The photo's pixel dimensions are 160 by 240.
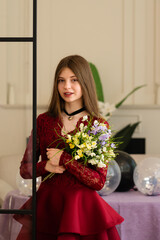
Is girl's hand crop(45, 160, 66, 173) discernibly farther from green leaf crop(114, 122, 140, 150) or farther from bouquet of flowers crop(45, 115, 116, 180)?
green leaf crop(114, 122, 140, 150)

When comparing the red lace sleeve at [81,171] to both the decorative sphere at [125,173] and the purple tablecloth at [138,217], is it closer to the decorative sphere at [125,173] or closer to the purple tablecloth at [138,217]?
the purple tablecloth at [138,217]

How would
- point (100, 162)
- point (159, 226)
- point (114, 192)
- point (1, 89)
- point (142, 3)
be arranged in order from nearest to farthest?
point (1, 89) → point (100, 162) → point (159, 226) → point (114, 192) → point (142, 3)

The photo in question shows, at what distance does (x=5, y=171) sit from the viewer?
53.8 inches

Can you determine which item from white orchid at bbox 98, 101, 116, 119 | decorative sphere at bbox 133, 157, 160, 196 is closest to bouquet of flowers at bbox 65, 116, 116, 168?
decorative sphere at bbox 133, 157, 160, 196

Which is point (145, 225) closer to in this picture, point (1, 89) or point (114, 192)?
point (114, 192)

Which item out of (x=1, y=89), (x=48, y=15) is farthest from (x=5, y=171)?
(x=48, y=15)

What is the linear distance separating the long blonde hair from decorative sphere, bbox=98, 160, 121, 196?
0.73 metres

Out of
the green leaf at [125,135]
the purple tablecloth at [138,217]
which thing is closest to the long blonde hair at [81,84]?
the purple tablecloth at [138,217]

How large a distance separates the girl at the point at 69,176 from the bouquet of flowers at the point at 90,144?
0.04 m

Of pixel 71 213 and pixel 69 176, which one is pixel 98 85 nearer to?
pixel 69 176

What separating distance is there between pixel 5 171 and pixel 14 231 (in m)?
0.21

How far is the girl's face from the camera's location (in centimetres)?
178

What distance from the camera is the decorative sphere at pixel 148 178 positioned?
8.55ft

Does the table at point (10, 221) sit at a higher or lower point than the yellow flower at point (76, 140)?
lower
